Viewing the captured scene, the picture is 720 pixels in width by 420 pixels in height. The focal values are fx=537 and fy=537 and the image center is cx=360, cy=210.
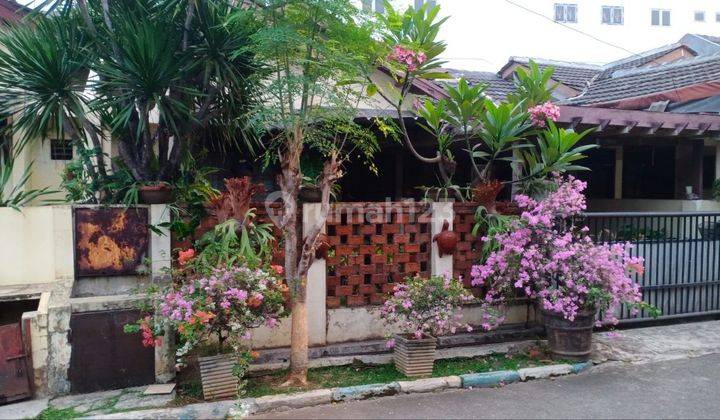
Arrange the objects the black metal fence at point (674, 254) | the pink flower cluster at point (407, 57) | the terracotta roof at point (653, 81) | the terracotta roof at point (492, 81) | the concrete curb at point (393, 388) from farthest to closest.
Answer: the terracotta roof at point (492, 81) → the terracotta roof at point (653, 81) → the black metal fence at point (674, 254) → the pink flower cluster at point (407, 57) → the concrete curb at point (393, 388)

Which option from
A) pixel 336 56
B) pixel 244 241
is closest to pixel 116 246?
pixel 244 241

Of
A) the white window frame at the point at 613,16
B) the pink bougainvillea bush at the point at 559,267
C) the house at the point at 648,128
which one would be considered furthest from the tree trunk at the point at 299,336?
the white window frame at the point at 613,16

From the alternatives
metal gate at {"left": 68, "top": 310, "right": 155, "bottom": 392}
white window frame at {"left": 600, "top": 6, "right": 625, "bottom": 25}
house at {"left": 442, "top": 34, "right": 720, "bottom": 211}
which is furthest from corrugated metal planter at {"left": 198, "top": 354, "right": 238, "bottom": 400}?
white window frame at {"left": 600, "top": 6, "right": 625, "bottom": 25}

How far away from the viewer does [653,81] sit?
36.0 feet

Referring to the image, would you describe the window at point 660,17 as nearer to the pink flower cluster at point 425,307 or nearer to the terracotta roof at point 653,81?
the terracotta roof at point 653,81

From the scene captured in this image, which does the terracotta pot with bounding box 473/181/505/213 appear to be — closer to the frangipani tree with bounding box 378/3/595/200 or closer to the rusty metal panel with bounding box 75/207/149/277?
the frangipani tree with bounding box 378/3/595/200

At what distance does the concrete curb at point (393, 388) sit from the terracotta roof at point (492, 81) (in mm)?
6012

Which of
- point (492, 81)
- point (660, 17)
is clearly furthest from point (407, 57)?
point (660, 17)

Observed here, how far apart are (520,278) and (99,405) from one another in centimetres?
449

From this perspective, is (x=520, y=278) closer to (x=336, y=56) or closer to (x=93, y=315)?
(x=336, y=56)

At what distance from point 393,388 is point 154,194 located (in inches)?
126

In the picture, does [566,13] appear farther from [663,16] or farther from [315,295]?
[315,295]

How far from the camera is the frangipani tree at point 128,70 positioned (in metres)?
5.74

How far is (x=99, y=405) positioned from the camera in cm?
498
